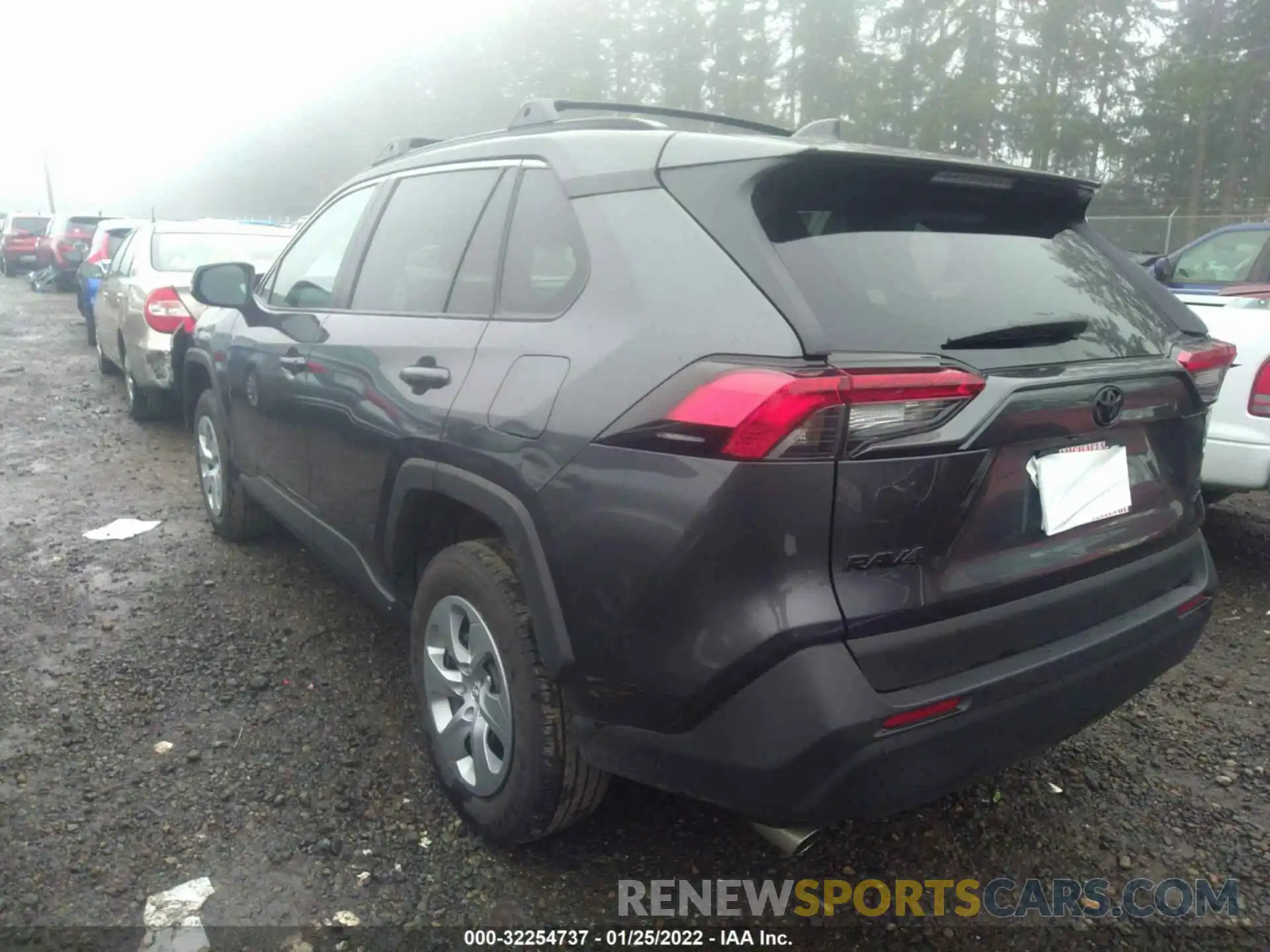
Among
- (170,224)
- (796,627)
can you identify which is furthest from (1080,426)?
(170,224)

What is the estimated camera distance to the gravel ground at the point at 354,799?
246 centimetres

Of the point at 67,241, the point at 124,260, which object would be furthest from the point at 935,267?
the point at 67,241

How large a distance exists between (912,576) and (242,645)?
9.45 feet

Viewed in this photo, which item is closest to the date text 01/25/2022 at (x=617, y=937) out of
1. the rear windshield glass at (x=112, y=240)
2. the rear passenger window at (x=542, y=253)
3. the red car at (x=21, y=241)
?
the rear passenger window at (x=542, y=253)

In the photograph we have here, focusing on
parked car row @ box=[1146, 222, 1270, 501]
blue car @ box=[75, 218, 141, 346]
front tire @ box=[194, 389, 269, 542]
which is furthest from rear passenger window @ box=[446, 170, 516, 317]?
blue car @ box=[75, 218, 141, 346]

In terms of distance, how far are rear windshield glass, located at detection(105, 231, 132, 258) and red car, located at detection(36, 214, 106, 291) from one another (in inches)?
326

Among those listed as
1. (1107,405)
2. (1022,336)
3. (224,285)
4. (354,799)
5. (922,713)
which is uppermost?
(1022,336)

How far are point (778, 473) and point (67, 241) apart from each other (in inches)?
927

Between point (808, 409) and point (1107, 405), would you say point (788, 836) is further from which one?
point (1107, 405)

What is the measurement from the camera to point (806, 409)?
5.82 ft

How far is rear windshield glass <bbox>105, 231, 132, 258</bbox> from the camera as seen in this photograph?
1228 cm

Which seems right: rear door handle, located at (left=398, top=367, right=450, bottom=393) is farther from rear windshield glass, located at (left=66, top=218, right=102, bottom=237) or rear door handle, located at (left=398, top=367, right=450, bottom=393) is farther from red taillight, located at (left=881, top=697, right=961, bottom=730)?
rear windshield glass, located at (left=66, top=218, right=102, bottom=237)

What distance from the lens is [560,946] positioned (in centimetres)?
230

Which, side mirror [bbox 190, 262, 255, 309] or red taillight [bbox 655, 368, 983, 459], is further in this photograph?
side mirror [bbox 190, 262, 255, 309]
